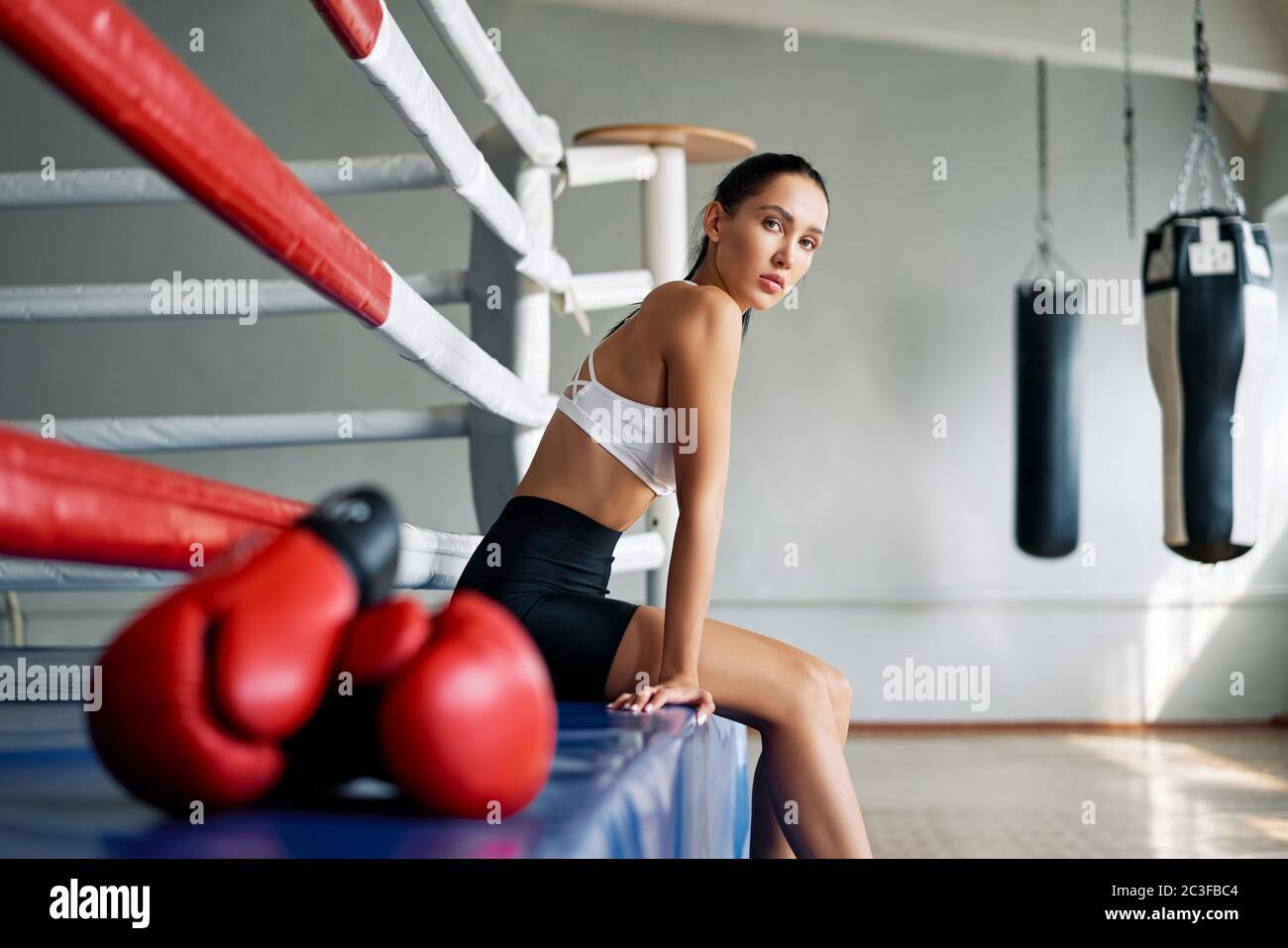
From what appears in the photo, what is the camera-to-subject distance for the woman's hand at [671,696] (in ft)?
3.53

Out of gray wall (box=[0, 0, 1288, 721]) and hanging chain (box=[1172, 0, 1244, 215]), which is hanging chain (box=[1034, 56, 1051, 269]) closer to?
gray wall (box=[0, 0, 1288, 721])

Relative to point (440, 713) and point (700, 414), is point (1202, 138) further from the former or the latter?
point (440, 713)

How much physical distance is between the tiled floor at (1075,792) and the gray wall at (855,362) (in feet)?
A: 1.36

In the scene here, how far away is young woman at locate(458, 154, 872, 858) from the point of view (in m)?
1.10

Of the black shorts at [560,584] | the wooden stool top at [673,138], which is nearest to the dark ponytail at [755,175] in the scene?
the black shorts at [560,584]

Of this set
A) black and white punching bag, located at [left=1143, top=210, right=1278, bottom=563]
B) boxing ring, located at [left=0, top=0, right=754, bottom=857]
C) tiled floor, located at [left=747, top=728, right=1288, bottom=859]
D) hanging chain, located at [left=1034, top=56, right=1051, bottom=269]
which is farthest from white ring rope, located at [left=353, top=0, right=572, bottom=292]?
hanging chain, located at [left=1034, top=56, right=1051, bottom=269]

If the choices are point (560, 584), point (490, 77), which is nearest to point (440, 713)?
point (560, 584)

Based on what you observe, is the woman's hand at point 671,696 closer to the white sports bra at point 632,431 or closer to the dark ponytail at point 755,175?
the white sports bra at point 632,431

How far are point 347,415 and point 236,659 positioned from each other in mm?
1195

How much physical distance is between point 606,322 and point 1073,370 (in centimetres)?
187

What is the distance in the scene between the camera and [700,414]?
1.21 meters

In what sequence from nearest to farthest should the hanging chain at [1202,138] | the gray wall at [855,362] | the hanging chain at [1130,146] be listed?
the hanging chain at [1202,138] → the hanging chain at [1130,146] → the gray wall at [855,362]

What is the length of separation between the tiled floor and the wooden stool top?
155cm
